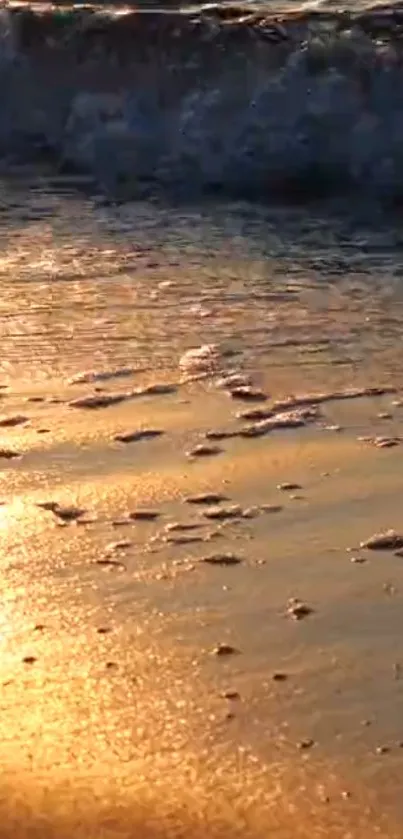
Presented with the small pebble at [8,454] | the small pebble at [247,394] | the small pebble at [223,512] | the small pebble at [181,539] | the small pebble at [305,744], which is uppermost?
the small pebble at [247,394]

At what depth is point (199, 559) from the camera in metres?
3.17

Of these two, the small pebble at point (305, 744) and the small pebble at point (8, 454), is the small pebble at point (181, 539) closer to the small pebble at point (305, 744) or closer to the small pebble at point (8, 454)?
the small pebble at point (8, 454)

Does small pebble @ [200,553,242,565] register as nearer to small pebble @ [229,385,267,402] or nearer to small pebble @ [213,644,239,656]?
small pebble @ [213,644,239,656]

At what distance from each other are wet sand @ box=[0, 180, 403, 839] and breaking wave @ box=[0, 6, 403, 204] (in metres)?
2.39

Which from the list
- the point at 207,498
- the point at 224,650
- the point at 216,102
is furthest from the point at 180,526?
the point at 216,102

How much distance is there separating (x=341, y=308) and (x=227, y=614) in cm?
234

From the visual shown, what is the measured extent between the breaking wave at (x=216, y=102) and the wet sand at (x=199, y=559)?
2.39 meters

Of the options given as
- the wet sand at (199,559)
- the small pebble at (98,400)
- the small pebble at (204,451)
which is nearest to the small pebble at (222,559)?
the wet sand at (199,559)

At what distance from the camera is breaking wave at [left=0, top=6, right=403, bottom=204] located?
7.95m

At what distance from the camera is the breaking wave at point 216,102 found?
7.95 metres

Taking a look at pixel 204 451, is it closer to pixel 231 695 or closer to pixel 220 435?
pixel 220 435

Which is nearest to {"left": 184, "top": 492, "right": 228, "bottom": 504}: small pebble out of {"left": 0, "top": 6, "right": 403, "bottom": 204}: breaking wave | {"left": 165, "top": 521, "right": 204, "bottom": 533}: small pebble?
{"left": 165, "top": 521, "right": 204, "bottom": 533}: small pebble

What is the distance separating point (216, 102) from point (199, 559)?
5.77 metres

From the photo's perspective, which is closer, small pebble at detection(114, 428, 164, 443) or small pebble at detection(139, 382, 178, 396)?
small pebble at detection(114, 428, 164, 443)
